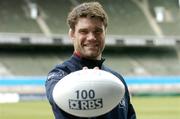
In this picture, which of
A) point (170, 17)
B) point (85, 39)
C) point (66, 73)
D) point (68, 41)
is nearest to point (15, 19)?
point (68, 41)

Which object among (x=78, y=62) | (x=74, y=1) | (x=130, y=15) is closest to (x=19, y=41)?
(x=74, y=1)

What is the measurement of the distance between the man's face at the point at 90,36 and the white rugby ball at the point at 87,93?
156 millimetres

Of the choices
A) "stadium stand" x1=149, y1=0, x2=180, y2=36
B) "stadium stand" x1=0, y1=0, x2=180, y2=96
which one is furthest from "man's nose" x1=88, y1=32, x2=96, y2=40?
"stadium stand" x1=149, y1=0, x2=180, y2=36

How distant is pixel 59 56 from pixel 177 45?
7.28 m

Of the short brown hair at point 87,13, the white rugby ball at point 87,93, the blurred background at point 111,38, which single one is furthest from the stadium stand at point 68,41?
the white rugby ball at point 87,93

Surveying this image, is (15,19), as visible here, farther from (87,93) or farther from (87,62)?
(87,93)

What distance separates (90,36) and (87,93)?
299mm

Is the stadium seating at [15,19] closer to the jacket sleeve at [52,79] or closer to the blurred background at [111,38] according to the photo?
the blurred background at [111,38]

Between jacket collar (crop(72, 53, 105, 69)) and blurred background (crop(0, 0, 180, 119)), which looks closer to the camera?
jacket collar (crop(72, 53, 105, 69))

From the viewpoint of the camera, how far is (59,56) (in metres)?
28.7

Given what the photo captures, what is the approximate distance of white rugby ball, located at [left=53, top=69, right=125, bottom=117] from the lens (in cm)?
197

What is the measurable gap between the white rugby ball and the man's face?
6.2 inches

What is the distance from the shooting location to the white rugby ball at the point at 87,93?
6.48 ft

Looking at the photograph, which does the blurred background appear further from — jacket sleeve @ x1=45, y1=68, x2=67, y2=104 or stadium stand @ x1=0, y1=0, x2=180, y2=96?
jacket sleeve @ x1=45, y1=68, x2=67, y2=104
